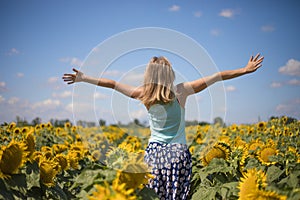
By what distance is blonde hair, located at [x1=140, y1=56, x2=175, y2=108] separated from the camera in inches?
144

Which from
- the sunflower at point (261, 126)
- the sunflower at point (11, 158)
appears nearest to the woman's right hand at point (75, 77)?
the sunflower at point (11, 158)

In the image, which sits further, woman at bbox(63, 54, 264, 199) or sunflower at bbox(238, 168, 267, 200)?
woman at bbox(63, 54, 264, 199)

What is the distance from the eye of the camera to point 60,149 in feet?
21.9

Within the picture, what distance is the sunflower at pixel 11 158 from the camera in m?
2.68

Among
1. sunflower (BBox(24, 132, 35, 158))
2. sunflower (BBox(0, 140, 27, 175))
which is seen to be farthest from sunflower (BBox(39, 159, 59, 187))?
sunflower (BBox(0, 140, 27, 175))

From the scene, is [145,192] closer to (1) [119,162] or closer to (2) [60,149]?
(1) [119,162]

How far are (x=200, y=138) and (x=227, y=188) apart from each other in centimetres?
671

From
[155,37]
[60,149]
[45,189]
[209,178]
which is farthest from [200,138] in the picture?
[45,189]

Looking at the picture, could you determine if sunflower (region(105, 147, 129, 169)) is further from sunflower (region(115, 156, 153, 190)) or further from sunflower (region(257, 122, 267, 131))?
sunflower (region(257, 122, 267, 131))

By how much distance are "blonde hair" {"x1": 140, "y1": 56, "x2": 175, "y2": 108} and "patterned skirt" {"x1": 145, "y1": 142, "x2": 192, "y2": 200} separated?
44cm

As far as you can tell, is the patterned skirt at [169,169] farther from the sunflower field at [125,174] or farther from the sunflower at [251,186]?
the sunflower at [251,186]

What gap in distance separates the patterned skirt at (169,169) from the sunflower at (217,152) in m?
0.93

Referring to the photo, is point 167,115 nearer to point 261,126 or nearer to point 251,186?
point 251,186

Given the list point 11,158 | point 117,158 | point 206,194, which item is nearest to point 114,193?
point 117,158
